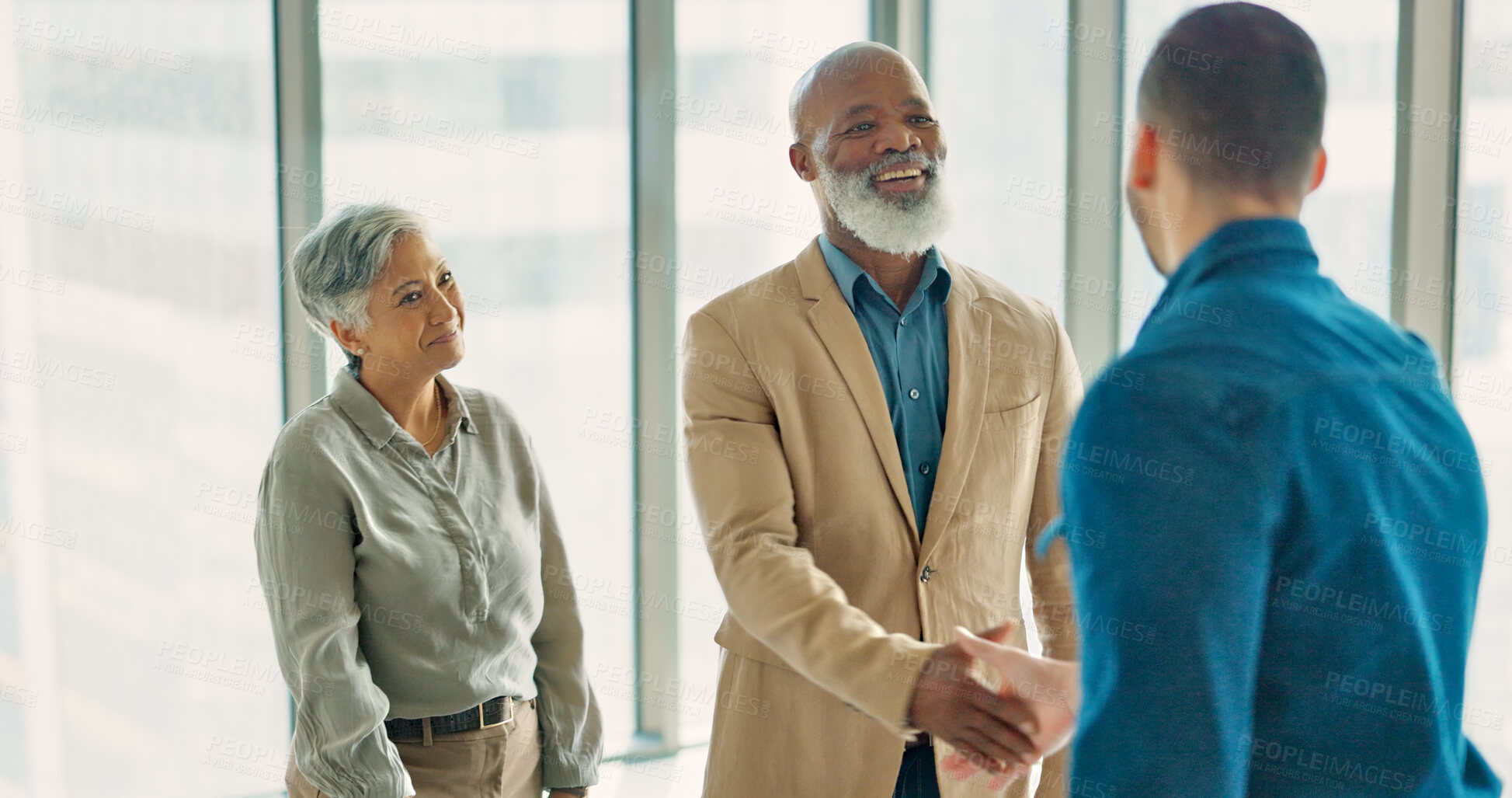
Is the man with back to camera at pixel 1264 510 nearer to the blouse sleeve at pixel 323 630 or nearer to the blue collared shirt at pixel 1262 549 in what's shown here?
the blue collared shirt at pixel 1262 549

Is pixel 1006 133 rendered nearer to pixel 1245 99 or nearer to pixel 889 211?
pixel 889 211

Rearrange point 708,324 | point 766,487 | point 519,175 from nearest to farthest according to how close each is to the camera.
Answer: point 766,487
point 708,324
point 519,175

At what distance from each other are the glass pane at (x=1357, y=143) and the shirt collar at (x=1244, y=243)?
4.80 feet

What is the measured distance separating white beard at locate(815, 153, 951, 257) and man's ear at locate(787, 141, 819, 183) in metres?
0.08

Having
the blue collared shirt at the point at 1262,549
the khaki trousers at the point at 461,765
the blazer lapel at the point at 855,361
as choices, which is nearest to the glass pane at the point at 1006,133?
the blazer lapel at the point at 855,361

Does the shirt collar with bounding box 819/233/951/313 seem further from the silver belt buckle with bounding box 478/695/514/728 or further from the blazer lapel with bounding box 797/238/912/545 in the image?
the silver belt buckle with bounding box 478/695/514/728

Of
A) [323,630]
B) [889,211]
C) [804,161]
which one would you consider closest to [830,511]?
[889,211]

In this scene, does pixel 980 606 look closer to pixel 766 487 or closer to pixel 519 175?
pixel 766 487

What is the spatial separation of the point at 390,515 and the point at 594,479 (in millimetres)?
1746

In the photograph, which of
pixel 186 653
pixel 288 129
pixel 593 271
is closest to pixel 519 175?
pixel 593 271

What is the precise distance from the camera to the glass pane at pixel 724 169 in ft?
11.8

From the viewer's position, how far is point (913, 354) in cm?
186

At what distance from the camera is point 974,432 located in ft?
5.81

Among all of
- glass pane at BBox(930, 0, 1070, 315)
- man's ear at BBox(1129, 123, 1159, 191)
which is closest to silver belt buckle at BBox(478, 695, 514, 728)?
man's ear at BBox(1129, 123, 1159, 191)
